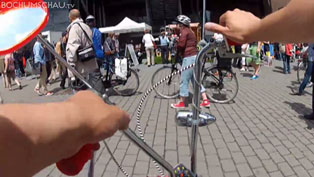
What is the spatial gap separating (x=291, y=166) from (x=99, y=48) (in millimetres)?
4693

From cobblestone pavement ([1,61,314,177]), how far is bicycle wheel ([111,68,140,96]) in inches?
35.4

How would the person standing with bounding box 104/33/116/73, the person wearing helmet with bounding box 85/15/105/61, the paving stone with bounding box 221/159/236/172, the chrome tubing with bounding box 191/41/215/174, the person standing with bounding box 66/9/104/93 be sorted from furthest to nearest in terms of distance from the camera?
the person standing with bounding box 104/33/116/73, the person wearing helmet with bounding box 85/15/105/61, the person standing with bounding box 66/9/104/93, the paving stone with bounding box 221/159/236/172, the chrome tubing with bounding box 191/41/215/174

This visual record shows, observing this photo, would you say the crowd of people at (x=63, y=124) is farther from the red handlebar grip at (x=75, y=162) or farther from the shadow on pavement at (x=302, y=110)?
the shadow on pavement at (x=302, y=110)

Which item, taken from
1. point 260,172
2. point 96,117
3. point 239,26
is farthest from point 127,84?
point 96,117

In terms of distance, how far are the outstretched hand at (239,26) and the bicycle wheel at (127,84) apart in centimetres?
636

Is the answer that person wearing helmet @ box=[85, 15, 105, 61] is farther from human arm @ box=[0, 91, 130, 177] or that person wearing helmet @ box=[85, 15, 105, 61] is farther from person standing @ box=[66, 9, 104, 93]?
human arm @ box=[0, 91, 130, 177]

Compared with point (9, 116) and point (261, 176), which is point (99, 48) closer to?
point (261, 176)

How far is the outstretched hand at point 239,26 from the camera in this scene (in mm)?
1066

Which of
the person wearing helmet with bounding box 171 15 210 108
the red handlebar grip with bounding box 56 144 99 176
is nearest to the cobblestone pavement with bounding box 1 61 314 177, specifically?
the person wearing helmet with bounding box 171 15 210 108

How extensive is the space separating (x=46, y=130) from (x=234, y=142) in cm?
375

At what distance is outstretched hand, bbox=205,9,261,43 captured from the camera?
3.50ft

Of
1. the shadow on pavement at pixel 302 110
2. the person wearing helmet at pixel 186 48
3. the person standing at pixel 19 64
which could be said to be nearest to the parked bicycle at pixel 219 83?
the person wearing helmet at pixel 186 48

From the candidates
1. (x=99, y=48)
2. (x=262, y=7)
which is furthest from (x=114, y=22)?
(x=99, y=48)

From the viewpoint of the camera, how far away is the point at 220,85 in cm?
655
